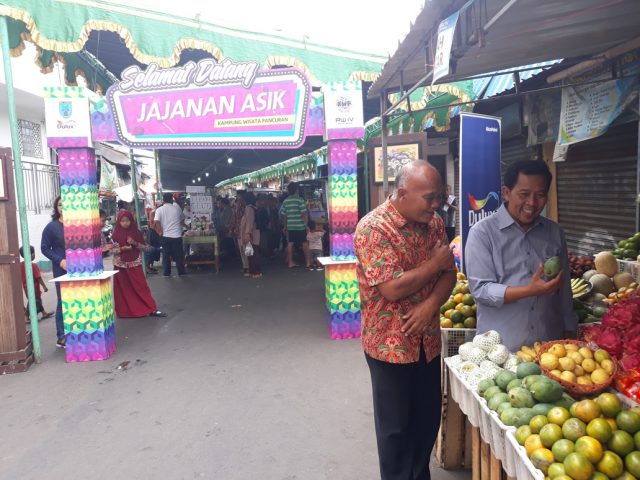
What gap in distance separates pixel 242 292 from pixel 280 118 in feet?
14.5

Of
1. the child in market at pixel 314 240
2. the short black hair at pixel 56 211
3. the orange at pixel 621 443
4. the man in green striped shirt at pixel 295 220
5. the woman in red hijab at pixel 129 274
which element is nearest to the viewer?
the orange at pixel 621 443

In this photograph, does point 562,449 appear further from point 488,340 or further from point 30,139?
point 30,139

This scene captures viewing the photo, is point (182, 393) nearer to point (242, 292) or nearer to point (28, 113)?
point (242, 292)

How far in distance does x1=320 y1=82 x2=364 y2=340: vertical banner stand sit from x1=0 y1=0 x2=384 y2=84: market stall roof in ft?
0.95

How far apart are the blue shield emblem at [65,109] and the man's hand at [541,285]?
16.5 feet

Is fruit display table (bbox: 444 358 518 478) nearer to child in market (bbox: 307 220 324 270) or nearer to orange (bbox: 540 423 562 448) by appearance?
orange (bbox: 540 423 562 448)

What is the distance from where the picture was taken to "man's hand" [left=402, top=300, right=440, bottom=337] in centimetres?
226

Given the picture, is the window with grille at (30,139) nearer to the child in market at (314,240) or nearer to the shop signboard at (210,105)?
the child in market at (314,240)

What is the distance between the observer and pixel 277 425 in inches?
152

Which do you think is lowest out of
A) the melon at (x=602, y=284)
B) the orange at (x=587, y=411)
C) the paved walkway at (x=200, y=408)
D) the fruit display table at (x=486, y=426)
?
the paved walkway at (x=200, y=408)

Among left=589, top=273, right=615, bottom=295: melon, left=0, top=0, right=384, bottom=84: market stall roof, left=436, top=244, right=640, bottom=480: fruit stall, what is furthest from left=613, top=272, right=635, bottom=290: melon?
left=0, top=0, right=384, bottom=84: market stall roof

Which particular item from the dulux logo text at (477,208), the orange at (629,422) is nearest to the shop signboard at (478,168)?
the dulux logo text at (477,208)

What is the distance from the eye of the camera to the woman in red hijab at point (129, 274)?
728 centimetres

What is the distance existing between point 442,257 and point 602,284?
2632mm
